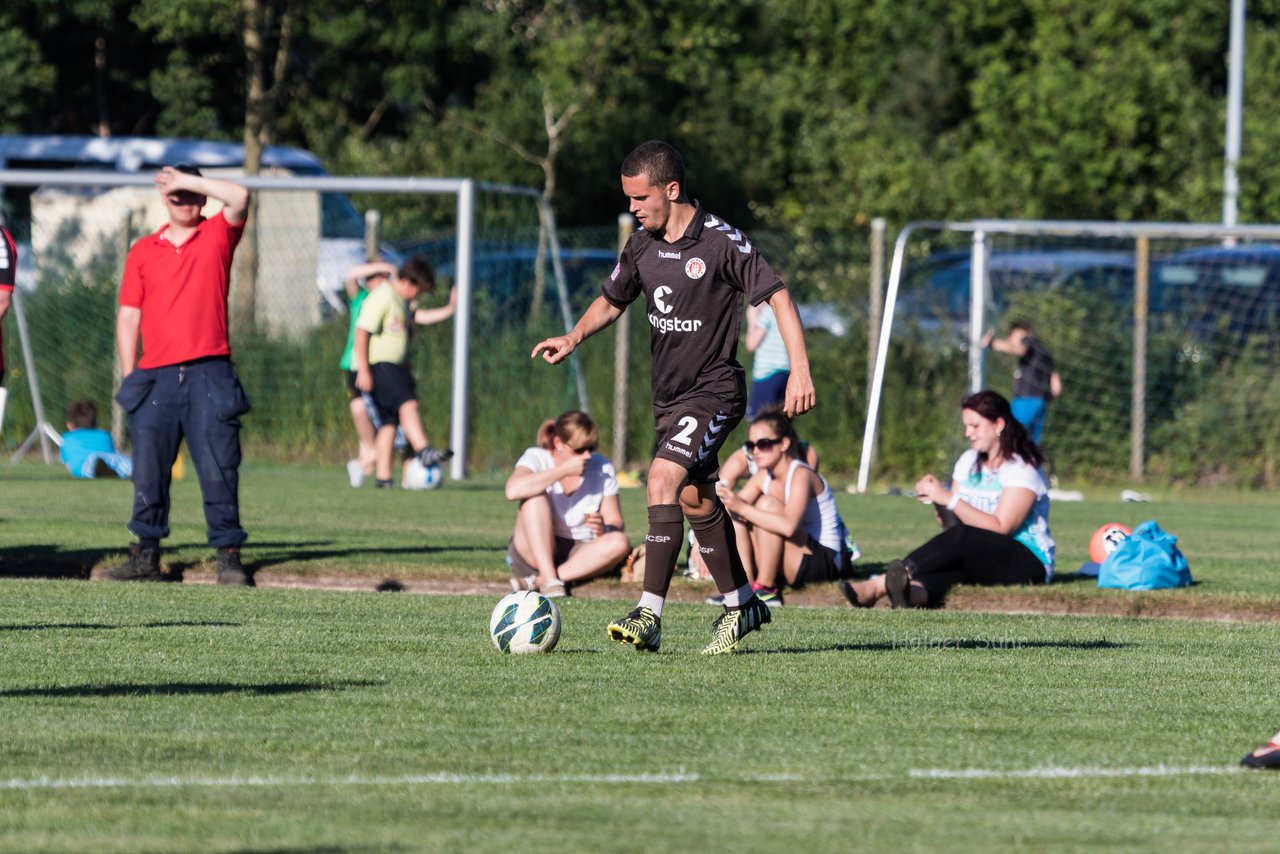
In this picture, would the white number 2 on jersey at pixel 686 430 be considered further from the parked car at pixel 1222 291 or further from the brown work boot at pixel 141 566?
the parked car at pixel 1222 291

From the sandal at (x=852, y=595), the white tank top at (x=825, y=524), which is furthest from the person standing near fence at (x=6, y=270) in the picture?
the sandal at (x=852, y=595)

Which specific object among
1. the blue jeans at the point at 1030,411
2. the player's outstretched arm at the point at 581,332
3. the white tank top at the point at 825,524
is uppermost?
the player's outstretched arm at the point at 581,332

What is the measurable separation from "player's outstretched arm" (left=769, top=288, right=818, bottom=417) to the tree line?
22.6 metres

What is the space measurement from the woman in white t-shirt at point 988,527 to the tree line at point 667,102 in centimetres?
1917

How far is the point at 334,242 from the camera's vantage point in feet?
84.7

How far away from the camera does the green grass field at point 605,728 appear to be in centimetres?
484

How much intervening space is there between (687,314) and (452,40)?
30388 mm

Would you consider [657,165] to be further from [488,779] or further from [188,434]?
[188,434]

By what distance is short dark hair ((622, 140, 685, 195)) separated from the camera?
26.0 ft

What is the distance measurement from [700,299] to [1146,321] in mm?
13966

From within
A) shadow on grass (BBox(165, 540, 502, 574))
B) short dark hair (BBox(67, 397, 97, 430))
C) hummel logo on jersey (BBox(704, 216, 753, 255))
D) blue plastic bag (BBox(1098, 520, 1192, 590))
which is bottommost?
shadow on grass (BBox(165, 540, 502, 574))

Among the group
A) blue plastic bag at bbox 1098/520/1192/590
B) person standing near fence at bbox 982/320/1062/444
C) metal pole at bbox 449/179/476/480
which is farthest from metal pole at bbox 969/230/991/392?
blue plastic bag at bbox 1098/520/1192/590

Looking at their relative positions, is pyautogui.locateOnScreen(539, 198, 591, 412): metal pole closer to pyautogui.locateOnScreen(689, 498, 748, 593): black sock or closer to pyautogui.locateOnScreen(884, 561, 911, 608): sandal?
pyautogui.locateOnScreen(884, 561, 911, 608): sandal

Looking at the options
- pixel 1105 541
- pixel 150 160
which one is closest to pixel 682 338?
pixel 1105 541
